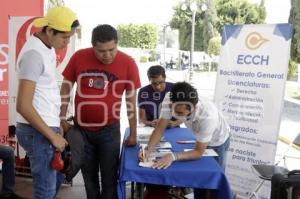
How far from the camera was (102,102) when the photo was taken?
2.03 metres

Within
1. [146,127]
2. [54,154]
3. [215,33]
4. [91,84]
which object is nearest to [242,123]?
[146,127]

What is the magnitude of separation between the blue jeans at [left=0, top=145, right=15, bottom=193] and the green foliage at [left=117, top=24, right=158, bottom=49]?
26.5m

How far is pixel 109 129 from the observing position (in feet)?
6.80

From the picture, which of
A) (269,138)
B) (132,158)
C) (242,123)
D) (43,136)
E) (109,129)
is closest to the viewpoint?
(43,136)

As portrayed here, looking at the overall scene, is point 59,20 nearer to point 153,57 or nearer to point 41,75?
point 41,75

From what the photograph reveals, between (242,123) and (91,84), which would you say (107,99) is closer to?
(91,84)

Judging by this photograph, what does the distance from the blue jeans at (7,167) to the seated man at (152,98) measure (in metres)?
1.04

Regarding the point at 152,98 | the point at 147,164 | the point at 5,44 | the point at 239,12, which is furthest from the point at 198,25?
the point at 147,164

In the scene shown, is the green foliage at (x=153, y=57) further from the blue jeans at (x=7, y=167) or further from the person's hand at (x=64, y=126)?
the person's hand at (x=64, y=126)

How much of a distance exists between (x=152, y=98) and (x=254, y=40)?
94 cm

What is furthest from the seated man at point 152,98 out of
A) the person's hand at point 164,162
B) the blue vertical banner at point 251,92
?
the person's hand at point 164,162

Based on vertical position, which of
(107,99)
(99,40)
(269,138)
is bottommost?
(269,138)

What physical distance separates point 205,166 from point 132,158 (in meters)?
0.40

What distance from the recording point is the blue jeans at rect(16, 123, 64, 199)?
4.93ft
